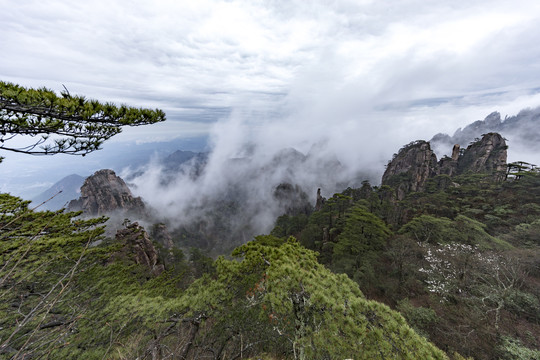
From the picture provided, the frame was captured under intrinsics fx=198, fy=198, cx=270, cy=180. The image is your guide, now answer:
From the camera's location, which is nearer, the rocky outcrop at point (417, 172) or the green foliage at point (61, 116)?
the green foliage at point (61, 116)

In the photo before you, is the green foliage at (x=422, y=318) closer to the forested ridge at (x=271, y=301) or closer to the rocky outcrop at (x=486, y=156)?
the forested ridge at (x=271, y=301)

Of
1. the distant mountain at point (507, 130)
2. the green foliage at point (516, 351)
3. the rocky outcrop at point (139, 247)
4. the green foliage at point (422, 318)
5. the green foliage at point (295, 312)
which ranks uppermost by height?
the distant mountain at point (507, 130)

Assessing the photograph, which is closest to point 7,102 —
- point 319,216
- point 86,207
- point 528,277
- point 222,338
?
point 222,338

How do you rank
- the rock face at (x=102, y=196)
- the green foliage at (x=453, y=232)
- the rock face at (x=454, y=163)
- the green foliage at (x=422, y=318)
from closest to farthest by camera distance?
the green foliage at (x=422, y=318), the green foliage at (x=453, y=232), the rock face at (x=454, y=163), the rock face at (x=102, y=196)

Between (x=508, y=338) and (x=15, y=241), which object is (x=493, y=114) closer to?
(x=508, y=338)

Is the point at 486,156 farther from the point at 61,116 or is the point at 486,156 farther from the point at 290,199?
the point at 290,199

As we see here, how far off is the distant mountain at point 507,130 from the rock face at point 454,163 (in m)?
88.9

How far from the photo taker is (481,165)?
4325cm

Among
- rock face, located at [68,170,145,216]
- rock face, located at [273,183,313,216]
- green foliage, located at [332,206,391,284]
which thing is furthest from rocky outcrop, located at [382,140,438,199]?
rock face, located at [68,170,145,216]

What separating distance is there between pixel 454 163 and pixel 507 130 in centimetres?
15571

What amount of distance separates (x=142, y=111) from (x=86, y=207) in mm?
89192

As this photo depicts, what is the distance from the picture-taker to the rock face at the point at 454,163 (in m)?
42.7

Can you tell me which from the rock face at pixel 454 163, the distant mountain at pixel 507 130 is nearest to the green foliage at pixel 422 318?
the rock face at pixel 454 163

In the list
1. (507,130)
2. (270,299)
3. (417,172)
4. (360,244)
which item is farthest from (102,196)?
(507,130)
